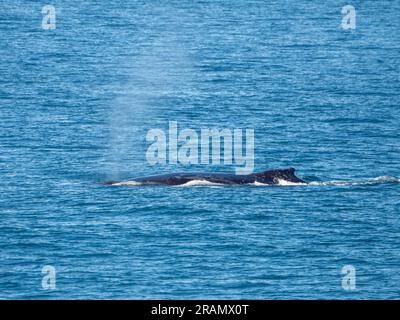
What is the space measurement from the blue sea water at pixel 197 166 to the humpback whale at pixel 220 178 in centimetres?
111

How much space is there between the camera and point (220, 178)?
76312mm

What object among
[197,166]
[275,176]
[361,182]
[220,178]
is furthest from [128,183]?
[361,182]

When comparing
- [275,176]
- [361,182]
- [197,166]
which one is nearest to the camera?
[275,176]

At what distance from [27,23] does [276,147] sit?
79.3m

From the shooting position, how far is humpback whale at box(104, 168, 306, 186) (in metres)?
Result: 75.8

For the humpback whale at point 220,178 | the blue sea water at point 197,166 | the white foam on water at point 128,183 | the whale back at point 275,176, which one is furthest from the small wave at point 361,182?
the white foam on water at point 128,183

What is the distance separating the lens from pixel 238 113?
359 ft

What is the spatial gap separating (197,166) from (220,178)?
7.44 metres

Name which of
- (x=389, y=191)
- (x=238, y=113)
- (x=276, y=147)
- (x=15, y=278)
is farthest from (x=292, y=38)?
(x=15, y=278)

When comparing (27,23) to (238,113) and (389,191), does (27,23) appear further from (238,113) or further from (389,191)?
(389,191)

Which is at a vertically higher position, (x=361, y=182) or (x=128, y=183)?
(x=361, y=182)

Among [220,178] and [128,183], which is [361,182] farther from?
[128,183]

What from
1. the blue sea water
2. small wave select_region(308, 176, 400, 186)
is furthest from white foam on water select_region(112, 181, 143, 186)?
small wave select_region(308, 176, 400, 186)

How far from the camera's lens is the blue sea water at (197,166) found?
60.3m
